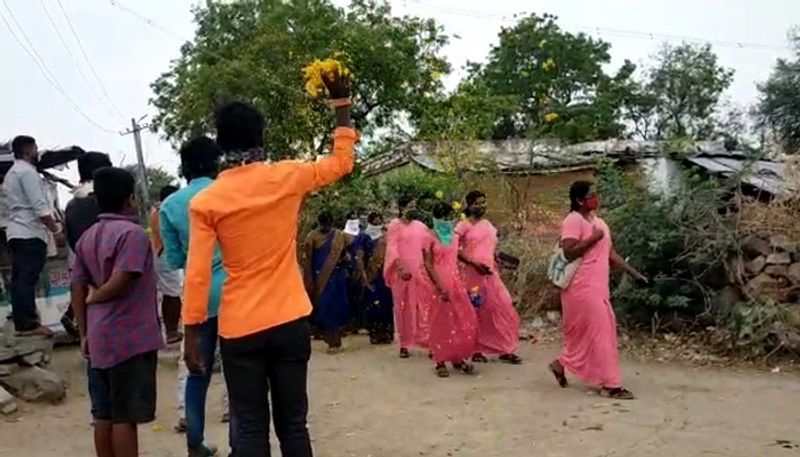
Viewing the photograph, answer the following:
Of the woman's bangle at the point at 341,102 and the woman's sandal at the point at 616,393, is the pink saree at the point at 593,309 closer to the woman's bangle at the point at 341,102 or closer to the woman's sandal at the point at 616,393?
the woman's sandal at the point at 616,393

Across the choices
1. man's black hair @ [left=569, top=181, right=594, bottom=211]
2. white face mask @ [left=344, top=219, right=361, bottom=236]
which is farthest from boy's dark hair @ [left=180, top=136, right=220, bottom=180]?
white face mask @ [left=344, top=219, right=361, bottom=236]

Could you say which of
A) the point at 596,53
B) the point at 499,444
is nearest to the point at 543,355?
the point at 499,444

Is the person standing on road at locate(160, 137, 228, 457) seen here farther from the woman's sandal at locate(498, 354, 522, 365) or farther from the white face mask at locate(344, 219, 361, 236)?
the white face mask at locate(344, 219, 361, 236)

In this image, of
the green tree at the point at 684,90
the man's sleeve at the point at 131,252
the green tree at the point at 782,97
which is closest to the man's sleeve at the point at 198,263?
the man's sleeve at the point at 131,252

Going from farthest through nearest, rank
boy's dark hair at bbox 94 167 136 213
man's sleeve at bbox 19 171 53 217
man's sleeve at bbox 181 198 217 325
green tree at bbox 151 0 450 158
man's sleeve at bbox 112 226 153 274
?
green tree at bbox 151 0 450 158, man's sleeve at bbox 19 171 53 217, boy's dark hair at bbox 94 167 136 213, man's sleeve at bbox 112 226 153 274, man's sleeve at bbox 181 198 217 325

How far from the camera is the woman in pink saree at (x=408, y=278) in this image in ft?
31.0

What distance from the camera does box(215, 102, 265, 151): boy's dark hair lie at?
3.94 meters

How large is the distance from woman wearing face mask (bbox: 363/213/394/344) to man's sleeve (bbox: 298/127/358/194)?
7088 mm

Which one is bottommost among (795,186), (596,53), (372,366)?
(372,366)

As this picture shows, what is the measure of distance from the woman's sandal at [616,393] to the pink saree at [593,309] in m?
0.04

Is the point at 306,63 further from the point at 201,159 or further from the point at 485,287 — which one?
the point at 201,159

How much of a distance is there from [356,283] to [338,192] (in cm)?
621

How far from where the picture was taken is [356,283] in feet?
36.2

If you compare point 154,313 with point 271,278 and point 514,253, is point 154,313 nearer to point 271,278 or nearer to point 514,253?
point 271,278
